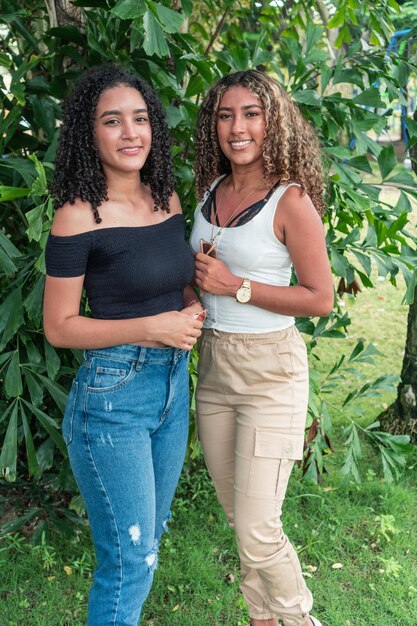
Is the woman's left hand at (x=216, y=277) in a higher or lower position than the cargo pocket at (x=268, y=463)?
higher

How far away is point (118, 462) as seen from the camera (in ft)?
6.29

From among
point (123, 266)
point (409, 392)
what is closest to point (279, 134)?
point (123, 266)

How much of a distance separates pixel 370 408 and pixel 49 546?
2.36 meters

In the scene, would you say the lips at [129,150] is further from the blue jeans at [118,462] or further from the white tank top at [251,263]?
the blue jeans at [118,462]

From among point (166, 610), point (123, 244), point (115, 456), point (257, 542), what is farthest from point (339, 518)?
point (123, 244)

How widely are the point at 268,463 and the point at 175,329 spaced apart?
54 centimetres

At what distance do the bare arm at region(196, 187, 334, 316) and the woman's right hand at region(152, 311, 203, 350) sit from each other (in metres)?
0.18

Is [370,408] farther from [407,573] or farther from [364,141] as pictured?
[364,141]

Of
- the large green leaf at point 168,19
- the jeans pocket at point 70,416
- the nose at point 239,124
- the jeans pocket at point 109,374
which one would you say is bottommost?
the jeans pocket at point 70,416

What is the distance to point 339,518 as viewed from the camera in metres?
3.42

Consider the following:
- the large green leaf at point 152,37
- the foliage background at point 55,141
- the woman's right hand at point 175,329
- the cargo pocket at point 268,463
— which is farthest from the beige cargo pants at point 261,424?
the large green leaf at point 152,37

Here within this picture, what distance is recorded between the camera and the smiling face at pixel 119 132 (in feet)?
6.48

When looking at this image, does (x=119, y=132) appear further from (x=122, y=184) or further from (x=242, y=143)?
(x=242, y=143)

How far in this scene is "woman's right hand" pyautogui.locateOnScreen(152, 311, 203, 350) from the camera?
76.9 inches
